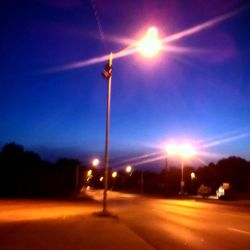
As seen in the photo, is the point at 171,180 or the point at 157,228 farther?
the point at 171,180

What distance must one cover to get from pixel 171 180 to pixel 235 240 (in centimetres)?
10485

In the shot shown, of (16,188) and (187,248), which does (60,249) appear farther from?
(16,188)

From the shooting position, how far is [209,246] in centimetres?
1529

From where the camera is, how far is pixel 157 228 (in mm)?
21734

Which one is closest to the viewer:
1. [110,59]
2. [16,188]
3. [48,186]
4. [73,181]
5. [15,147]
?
[110,59]

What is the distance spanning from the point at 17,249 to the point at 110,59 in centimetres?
1681

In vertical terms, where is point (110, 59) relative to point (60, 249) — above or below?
above

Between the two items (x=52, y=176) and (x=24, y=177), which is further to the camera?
(x=52, y=176)

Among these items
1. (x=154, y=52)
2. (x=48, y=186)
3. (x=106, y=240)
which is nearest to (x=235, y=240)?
(x=106, y=240)

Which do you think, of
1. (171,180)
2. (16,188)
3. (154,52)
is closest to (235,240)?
(154,52)

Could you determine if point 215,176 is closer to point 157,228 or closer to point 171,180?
point 171,180

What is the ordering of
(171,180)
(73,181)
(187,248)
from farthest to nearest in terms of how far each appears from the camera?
1. (171,180)
2. (73,181)
3. (187,248)

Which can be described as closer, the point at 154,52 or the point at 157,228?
the point at 157,228

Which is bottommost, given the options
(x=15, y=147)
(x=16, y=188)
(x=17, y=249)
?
(x=17, y=249)
